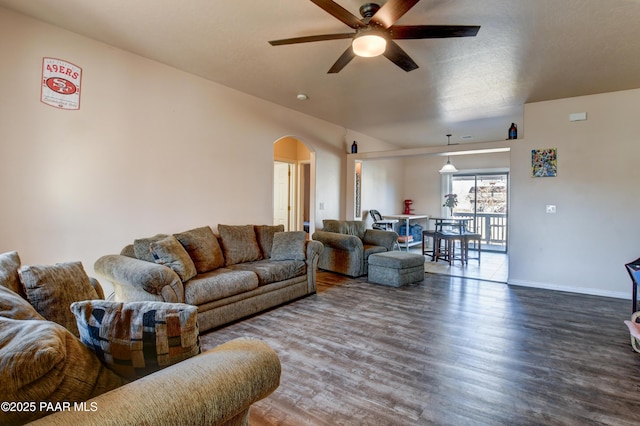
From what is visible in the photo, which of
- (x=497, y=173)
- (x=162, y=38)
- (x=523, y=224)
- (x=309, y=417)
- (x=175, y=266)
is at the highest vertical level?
(x=162, y=38)

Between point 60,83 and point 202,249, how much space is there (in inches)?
79.0

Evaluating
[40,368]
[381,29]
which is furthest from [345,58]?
[40,368]

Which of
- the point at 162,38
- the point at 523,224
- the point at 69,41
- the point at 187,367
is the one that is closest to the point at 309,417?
the point at 187,367

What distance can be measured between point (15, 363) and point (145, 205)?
119 inches

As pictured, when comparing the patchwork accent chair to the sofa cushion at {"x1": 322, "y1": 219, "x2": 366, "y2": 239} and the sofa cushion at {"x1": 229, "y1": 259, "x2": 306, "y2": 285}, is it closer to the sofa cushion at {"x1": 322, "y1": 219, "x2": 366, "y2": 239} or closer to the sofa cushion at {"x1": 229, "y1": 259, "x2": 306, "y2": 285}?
the sofa cushion at {"x1": 322, "y1": 219, "x2": 366, "y2": 239}

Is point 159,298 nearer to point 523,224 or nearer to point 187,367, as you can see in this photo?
point 187,367

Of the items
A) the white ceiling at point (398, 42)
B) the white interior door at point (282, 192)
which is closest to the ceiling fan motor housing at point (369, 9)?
the white ceiling at point (398, 42)

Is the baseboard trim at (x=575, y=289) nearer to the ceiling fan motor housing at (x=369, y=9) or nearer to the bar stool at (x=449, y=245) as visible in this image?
the bar stool at (x=449, y=245)

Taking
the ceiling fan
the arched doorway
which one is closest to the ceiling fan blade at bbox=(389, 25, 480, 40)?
the ceiling fan

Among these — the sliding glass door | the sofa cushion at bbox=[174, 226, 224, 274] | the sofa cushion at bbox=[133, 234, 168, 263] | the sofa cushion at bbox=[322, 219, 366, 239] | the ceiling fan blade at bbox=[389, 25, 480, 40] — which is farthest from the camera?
the sliding glass door

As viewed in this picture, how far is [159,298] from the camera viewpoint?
268cm

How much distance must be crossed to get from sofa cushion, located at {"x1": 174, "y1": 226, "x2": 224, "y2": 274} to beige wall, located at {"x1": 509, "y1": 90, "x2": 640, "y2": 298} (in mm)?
4343

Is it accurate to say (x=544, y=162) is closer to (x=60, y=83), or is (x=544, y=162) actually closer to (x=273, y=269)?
(x=273, y=269)

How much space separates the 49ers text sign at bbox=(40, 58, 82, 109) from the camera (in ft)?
9.09
